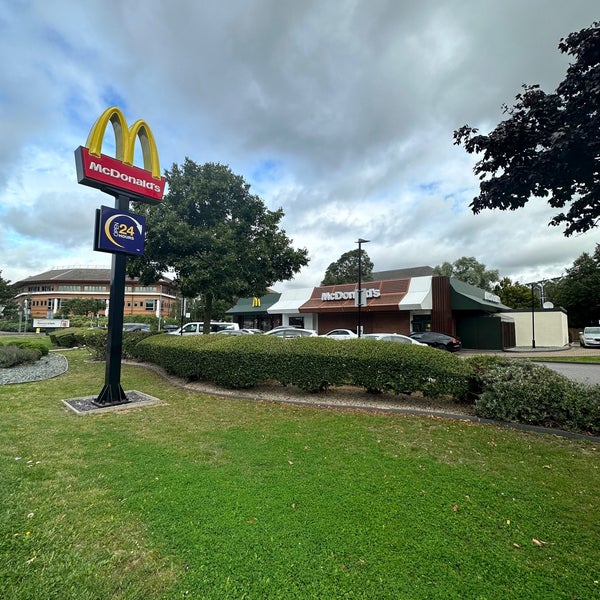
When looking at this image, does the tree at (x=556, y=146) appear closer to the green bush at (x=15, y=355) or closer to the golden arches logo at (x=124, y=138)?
the golden arches logo at (x=124, y=138)

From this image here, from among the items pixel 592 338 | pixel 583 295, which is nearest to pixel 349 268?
pixel 583 295

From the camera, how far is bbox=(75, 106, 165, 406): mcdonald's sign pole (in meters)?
6.91

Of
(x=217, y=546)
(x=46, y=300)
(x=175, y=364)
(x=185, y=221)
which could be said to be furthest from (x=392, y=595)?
(x=46, y=300)

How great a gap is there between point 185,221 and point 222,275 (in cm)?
279

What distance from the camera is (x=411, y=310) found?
24.1 m

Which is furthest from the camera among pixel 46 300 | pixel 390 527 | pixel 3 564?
pixel 46 300

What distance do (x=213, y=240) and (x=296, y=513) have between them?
11.4m

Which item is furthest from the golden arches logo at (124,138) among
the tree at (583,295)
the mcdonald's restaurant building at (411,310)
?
the tree at (583,295)

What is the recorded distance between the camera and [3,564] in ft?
7.72

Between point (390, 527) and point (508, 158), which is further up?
point (508, 158)

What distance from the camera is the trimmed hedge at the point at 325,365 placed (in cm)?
656

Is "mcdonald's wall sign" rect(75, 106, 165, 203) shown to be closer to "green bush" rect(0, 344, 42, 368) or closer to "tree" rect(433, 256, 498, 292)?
"green bush" rect(0, 344, 42, 368)

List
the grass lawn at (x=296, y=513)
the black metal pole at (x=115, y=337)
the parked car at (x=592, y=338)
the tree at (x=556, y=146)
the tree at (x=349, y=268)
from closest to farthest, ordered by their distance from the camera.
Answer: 1. the grass lawn at (x=296, y=513)
2. the tree at (x=556, y=146)
3. the black metal pole at (x=115, y=337)
4. the parked car at (x=592, y=338)
5. the tree at (x=349, y=268)

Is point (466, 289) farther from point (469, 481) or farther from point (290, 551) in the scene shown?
point (290, 551)
